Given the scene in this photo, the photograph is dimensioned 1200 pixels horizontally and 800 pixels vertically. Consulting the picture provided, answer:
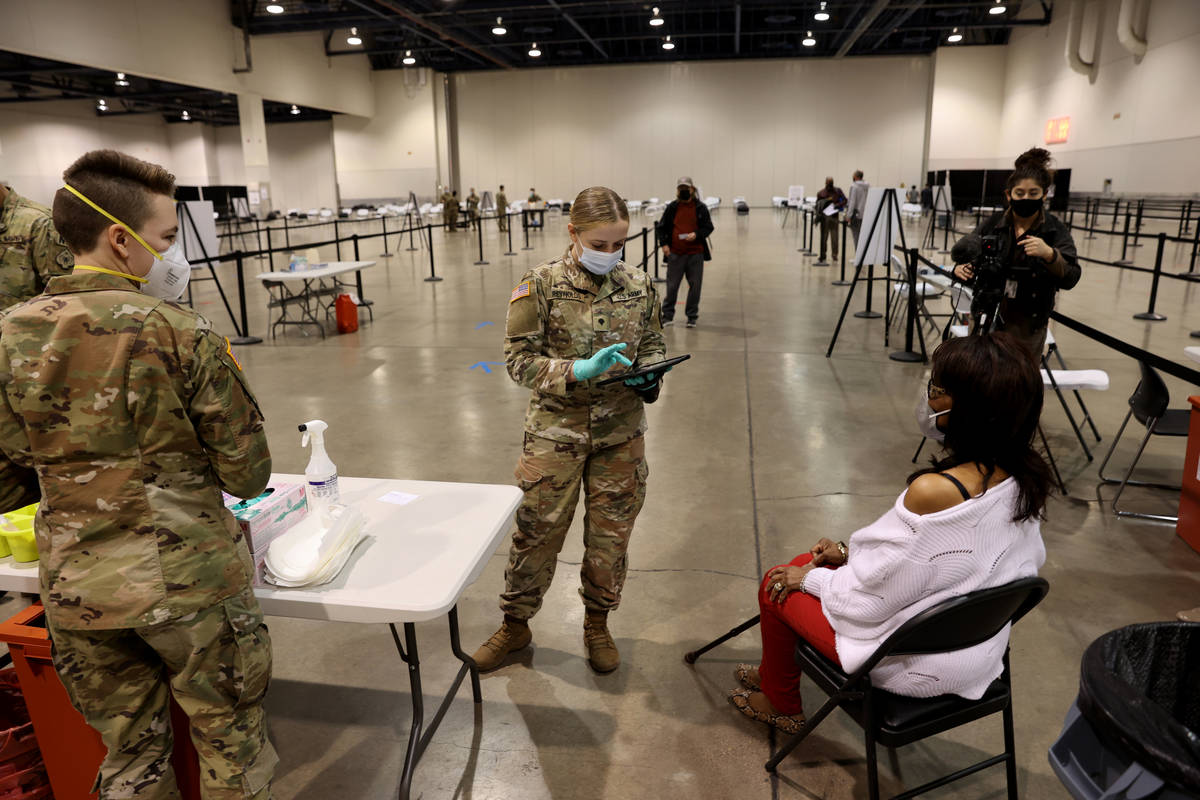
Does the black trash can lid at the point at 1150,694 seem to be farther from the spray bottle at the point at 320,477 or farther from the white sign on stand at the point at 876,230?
the white sign on stand at the point at 876,230

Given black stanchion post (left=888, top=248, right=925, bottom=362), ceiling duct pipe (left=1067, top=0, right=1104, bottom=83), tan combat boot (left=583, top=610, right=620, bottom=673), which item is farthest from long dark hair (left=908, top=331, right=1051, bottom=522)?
ceiling duct pipe (left=1067, top=0, right=1104, bottom=83)

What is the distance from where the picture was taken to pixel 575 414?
8.13 ft

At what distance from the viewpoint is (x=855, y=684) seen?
5.92ft

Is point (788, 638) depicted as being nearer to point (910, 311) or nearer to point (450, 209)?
point (910, 311)

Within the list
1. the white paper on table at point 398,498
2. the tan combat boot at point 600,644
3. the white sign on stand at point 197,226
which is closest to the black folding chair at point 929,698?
the tan combat boot at point 600,644

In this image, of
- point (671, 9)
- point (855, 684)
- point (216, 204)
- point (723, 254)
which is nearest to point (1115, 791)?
point (855, 684)

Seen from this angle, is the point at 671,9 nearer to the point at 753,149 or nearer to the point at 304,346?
the point at 753,149

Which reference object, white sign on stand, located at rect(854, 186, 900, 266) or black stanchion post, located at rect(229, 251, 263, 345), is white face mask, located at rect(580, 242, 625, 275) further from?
black stanchion post, located at rect(229, 251, 263, 345)

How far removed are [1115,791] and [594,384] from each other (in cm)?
169

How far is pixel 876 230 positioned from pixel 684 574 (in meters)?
5.07

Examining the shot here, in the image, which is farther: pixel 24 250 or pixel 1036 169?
pixel 1036 169

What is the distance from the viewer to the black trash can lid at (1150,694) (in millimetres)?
898

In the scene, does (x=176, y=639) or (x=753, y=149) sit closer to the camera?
(x=176, y=639)

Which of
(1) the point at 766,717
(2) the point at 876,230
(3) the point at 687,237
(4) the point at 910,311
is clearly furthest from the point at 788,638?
(3) the point at 687,237
